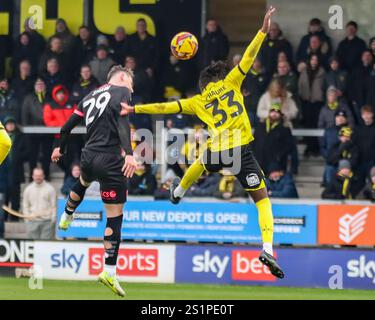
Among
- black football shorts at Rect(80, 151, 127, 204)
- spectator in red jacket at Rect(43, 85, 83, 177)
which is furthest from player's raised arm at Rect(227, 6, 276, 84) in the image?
spectator in red jacket at Rect(43, 85, 83, 177)

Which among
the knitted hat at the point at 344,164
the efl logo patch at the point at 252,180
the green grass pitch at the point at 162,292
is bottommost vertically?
the green grass pitch at the point at 162,292

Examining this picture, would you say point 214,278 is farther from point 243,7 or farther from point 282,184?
point 243,7

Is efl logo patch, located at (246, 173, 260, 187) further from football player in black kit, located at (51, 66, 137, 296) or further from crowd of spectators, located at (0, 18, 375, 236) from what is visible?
crowd of spectators, located at (0, 18, 375, 236)

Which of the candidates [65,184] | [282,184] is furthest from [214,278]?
[65,184]

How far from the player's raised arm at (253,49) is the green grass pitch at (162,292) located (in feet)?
9.01

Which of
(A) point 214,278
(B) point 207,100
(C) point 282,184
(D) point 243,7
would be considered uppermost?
(D) point 243,7

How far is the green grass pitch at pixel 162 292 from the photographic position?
14891 mm

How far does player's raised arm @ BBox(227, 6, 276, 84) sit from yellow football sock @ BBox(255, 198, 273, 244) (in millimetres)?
1536

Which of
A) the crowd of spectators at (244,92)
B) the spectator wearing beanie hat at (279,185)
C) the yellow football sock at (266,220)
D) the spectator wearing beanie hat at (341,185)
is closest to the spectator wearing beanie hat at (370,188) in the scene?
the crowd of spectators at (244,92)

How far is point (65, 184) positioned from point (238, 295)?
18.4 feet

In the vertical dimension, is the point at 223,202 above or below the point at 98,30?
below

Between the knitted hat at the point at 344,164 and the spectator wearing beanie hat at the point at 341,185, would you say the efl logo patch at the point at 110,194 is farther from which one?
the knitted hat at the point at 344,164

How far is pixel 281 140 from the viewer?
Answer: 2041cm

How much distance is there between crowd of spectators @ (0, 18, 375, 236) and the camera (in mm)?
20250
